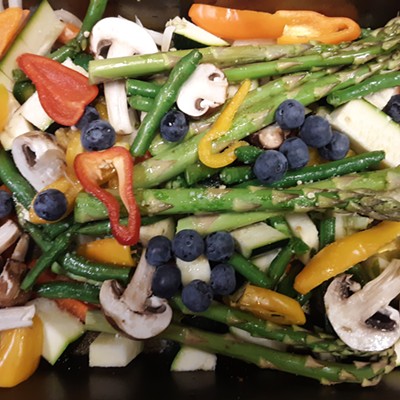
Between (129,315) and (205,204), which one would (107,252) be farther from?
(205,204)

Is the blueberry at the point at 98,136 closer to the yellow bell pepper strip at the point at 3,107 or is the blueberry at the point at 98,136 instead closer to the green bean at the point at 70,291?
the yellow bell pepper strip at the point at 3,107

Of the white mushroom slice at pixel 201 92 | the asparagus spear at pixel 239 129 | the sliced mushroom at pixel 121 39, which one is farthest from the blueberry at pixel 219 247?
the sliced mushroom at pixel 121 39

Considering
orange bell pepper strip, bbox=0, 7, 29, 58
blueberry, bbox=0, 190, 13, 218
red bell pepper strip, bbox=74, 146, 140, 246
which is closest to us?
red bell pepper strip, bbox=74, 146, 140, 246

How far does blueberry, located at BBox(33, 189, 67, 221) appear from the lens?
284 cm

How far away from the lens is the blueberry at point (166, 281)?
2.85 m

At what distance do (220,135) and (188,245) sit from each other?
0.62 metres

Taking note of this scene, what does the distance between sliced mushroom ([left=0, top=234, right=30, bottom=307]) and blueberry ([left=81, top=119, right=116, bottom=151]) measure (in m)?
0.74

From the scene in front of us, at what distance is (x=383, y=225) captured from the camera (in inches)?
A: 117

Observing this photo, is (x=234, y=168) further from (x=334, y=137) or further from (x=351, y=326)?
(x=351, y=326)

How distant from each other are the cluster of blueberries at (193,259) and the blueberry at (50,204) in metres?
0.50

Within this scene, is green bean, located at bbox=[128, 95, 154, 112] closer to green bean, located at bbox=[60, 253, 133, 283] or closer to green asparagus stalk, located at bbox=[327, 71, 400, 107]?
green bean, located at bbox=[60, 253, 133, 283]

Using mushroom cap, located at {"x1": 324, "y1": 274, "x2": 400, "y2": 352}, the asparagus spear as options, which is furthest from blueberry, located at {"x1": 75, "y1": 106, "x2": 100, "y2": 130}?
mushroom cap, located at {"x1": 324, "y1": 274, "x2": 400, "y2": 352}

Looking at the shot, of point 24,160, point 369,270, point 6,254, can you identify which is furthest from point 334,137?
point 6,254

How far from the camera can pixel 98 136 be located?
287 cm
